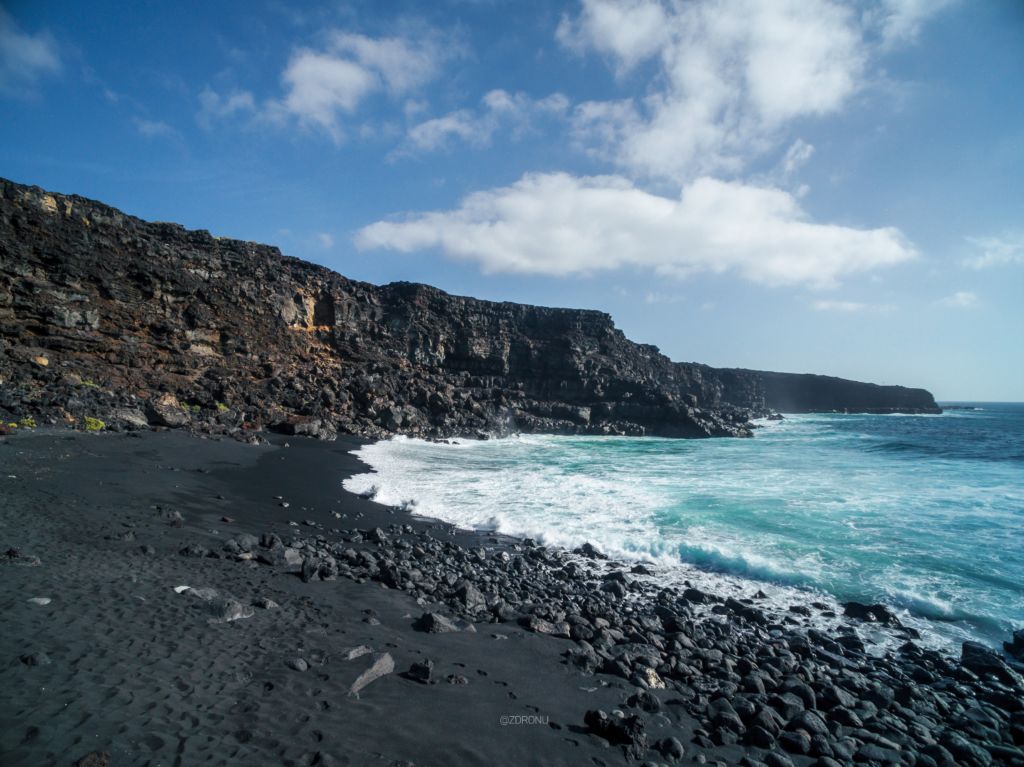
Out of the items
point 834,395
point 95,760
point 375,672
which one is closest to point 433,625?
point 375,672

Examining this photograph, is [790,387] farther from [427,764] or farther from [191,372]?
[427,764]

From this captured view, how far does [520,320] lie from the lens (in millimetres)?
55750

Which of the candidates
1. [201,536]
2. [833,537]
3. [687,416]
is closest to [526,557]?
[201,536]

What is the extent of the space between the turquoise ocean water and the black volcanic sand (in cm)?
199

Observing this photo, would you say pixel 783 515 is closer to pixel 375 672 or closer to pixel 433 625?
pixel 433 625

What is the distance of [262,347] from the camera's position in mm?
33844

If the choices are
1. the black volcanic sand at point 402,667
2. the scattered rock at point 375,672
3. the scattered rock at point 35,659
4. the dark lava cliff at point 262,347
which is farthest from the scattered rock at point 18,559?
the dark lava cliff at point 262,347

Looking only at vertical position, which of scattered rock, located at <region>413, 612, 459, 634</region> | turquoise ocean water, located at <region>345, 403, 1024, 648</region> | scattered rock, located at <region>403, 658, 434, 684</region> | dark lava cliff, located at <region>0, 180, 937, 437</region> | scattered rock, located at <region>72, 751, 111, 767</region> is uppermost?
dark lava cliff, located at <region>0, 180, 937, 437</region>

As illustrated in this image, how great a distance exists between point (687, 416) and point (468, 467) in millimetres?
31227

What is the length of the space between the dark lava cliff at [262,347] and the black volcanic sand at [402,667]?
50.0 feet

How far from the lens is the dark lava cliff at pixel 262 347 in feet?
74.4

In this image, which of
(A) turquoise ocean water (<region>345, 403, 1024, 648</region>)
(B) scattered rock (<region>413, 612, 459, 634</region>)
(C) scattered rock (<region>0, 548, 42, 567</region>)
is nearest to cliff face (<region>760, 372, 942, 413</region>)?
(A) turquoise ocean water (<region>345, 403, 1024, 648</region>)

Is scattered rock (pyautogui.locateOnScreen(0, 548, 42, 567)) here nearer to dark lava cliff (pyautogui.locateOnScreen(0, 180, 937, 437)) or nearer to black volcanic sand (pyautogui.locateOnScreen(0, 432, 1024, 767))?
black volcanic sand (pyautogui.locateOnScreen(0, 432, 1024, 767))

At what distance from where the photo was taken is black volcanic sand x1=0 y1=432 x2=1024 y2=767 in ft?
11.5
